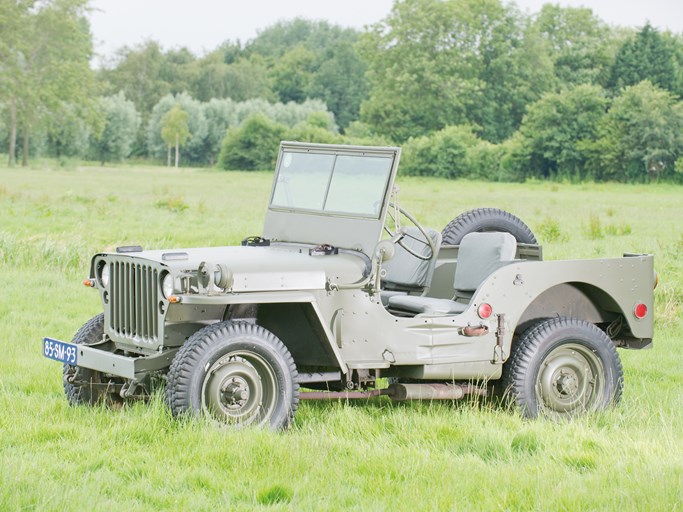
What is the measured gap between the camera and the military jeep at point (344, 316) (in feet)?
22.0

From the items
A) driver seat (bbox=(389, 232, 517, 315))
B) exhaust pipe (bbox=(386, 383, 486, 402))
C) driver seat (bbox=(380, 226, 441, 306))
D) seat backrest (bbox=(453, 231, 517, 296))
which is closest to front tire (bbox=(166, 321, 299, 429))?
exhaust pipe (bbox=(386, 383, 486, 402))

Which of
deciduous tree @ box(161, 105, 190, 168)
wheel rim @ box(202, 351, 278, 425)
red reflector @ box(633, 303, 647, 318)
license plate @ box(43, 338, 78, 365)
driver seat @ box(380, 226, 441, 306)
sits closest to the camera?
wheel rim @ box(202, 351, 278, 425)

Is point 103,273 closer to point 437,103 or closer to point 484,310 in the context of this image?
point 484,310

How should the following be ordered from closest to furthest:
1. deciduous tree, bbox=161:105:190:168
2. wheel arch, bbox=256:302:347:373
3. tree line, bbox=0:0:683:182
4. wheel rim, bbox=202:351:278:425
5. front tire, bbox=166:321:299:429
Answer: front tire, bbox=166:321:299:429 → wheel rim, bbox=202:351:278:425 → wheel arch, bbox=256:302:347:373 → tree line, bbox=0:0:683:182 → deciduous tree, bbox=161:105:190:168

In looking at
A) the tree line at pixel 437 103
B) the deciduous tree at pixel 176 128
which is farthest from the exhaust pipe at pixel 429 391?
the deciduous tree at pixel 176 128

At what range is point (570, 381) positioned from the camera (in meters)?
7.74

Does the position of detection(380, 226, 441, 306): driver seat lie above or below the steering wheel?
below

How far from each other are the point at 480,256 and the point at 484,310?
0.84 m

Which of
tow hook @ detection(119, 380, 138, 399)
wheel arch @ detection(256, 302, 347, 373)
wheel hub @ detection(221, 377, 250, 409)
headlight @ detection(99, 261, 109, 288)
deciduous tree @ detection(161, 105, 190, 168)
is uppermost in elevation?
deciduous tree @ detection(161, 105, 190, 168)

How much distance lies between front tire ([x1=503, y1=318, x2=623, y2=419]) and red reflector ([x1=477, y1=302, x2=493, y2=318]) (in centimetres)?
35

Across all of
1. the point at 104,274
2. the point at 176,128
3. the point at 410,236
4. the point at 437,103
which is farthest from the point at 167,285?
the point at 176,128

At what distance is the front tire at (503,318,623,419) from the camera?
24.8 feet

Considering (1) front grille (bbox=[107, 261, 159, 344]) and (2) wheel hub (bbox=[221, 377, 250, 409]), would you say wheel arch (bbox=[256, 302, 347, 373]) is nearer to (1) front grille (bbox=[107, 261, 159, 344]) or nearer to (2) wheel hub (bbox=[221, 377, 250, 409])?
(2) wheel hub (bbox=[221, 377, 250, 409])

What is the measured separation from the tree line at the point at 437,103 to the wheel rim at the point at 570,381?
164ft
